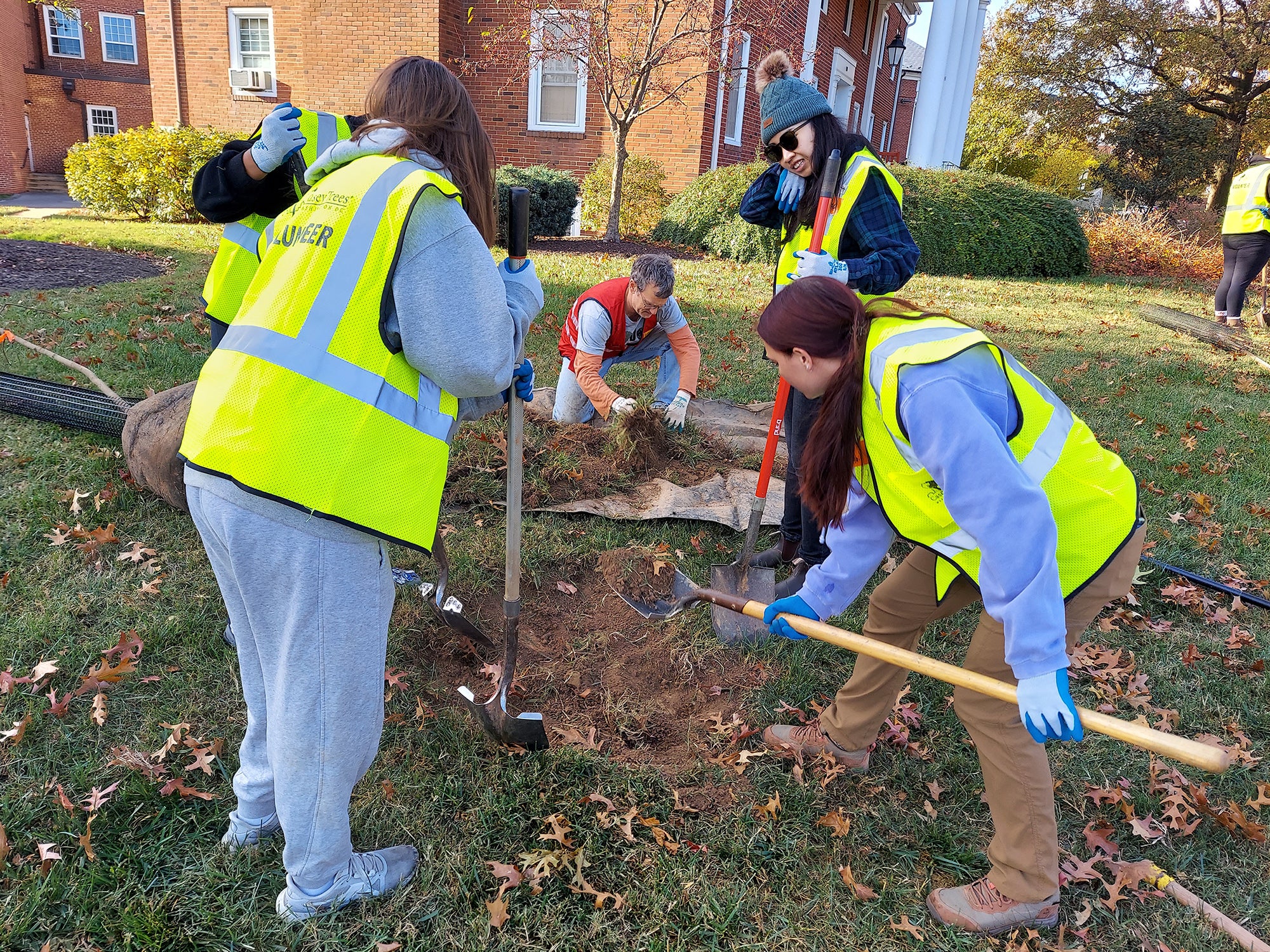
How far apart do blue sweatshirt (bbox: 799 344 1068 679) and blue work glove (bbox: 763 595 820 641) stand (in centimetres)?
74

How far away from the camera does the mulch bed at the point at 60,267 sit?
791 centimetres

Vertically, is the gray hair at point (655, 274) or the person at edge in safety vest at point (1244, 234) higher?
the person at edge in safety vest at point (1244, 234)

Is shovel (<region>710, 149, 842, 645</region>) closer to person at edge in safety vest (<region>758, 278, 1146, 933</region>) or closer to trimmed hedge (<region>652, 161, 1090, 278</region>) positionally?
person at edge in safety vest (<region>758, 278, 1146, 933</region>)

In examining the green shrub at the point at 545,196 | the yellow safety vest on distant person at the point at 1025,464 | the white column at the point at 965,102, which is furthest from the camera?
the white column at the point at 965,102

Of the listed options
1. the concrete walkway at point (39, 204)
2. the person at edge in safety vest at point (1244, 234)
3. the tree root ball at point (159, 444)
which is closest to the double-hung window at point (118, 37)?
the concrete walkway at point (39, 204)

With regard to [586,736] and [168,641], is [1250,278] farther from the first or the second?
[168,641]

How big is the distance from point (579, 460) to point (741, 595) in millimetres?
1460

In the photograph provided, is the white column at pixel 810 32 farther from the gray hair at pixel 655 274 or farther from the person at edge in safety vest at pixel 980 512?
the person at edge in safety vest at pixel 980 512

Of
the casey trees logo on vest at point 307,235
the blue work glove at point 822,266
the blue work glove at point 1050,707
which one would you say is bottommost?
the blue work glove at point 1050,707

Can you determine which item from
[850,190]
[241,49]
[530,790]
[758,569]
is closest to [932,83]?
[241,49]

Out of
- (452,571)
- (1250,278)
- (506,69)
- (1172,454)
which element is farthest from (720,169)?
(452,571)

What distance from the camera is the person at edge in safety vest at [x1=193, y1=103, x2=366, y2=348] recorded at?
2.73m

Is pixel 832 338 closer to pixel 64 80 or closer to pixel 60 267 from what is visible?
pixel 60 267

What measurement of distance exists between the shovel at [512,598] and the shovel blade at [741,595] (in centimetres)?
101
